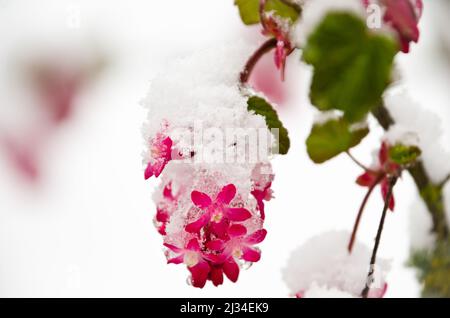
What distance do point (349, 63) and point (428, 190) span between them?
0.21m

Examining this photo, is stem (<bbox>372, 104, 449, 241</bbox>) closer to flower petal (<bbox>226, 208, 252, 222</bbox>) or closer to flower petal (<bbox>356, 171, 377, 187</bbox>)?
flower petal (<bbox>356, 171, 377, 187</bbox>)

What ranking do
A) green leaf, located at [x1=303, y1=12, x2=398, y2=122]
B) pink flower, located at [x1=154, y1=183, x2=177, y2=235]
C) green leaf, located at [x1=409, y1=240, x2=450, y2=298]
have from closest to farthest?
green leaf, located at [x1=303, y1=12, x2=398, y2=122] < pink flower, located at [x1=154, y1=183, x2=177, y2=235] < green leaf, located at [x1=409, y1=240, x2=450, y2=298]

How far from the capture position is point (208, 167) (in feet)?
1.00

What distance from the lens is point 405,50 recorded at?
31 centimetres

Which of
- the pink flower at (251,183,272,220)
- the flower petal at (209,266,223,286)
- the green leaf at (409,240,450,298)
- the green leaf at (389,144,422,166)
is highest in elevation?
the green leaf at (389,144,422,166)

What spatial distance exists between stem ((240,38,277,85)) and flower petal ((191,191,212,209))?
A: 0.09 m

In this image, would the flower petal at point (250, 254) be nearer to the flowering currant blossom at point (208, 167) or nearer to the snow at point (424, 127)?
the flowering currant blossom at point (208, 167)

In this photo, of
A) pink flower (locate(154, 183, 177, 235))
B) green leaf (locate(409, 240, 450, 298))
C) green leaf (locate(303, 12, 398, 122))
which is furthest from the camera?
green leaf (locate(409, 240, 450, 298))

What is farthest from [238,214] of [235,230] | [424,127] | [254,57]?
[424,127]

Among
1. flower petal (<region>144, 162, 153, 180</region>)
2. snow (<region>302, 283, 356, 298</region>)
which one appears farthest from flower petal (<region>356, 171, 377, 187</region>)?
flower petal (<region>144, 162, 153, 180</region>)

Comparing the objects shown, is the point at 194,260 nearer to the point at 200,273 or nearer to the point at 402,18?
the point at 200,273

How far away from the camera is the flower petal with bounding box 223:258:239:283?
1.08 ft
